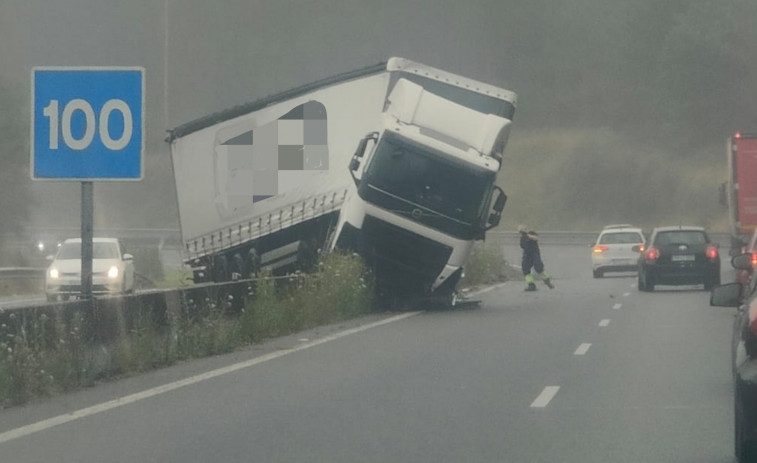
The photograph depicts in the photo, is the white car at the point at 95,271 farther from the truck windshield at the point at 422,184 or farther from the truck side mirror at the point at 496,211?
the truck side mirror at the point at 496,211

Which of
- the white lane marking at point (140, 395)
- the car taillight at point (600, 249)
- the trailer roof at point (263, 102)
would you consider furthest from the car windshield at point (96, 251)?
the car taillight at point (600, 249)

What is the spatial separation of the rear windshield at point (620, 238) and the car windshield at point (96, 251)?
16.5 metres

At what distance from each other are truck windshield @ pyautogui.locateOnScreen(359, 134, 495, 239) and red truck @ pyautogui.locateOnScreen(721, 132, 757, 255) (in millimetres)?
15066

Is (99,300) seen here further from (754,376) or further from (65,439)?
(754,376)

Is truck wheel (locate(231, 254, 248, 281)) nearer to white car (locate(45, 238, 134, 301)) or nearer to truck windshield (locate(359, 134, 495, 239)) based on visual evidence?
truck windshield (locate(359, 134, 495, 239))

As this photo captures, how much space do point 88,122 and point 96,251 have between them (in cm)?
2044

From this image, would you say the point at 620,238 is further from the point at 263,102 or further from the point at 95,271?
the point at 263,102

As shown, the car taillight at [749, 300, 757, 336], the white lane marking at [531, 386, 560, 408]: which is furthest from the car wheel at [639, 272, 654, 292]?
the car taillight at [749, 300, 757, 336]

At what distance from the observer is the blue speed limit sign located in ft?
54.5

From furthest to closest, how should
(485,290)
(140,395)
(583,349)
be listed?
(485,290) → (583,349) → (140,395)

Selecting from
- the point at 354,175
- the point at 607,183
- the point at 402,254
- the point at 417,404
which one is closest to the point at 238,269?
the point at 402,254

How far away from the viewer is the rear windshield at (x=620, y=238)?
47375mm

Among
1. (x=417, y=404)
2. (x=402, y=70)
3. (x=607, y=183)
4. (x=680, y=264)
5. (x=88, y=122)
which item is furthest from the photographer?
(x=607, y=183)

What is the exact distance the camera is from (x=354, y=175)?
26.1m
